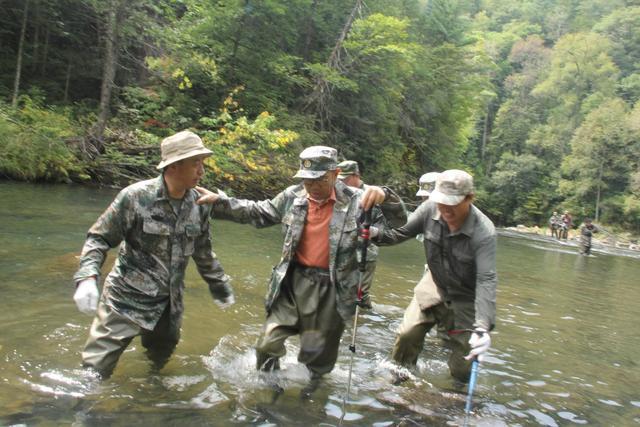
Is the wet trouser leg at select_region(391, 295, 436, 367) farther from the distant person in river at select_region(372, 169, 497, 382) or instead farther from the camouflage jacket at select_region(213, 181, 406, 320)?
the camouflage jacket at select_region(213, 181, 406, 320)

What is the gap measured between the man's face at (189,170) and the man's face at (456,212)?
1.94 m

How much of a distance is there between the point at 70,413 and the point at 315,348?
6.26ft

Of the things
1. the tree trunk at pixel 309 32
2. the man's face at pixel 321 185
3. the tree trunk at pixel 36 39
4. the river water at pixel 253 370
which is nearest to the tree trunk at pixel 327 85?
the tree trunk at pixel 309 32

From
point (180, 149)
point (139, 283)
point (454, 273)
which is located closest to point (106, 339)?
point (139, 283)

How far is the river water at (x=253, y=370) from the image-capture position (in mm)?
4145

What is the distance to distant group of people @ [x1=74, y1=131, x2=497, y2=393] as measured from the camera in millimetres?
3793

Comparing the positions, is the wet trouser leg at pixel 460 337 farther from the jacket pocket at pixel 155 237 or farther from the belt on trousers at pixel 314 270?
the jacket pocket at pixel 155 237

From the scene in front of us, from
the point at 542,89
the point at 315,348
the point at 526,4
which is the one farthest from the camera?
the point at 526,4

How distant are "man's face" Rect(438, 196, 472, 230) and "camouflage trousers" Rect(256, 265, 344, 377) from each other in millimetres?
1094

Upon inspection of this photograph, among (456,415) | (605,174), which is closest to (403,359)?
(456,415)

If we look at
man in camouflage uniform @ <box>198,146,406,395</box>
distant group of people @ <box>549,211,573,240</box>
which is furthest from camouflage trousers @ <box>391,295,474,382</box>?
distant group of people @ <box>549,211,573,240</box>

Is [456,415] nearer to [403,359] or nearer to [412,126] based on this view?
[403,359]

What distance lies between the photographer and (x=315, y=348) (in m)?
4.54

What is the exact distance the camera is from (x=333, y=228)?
Result: 429cm
